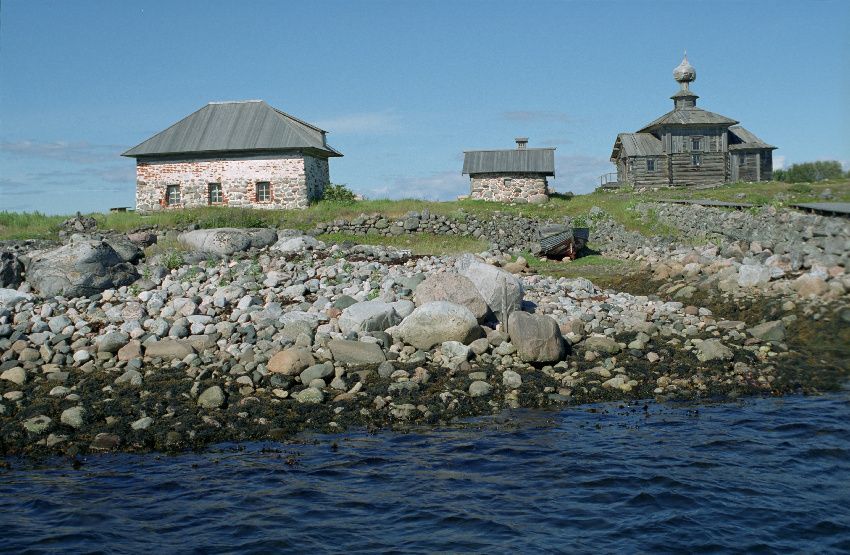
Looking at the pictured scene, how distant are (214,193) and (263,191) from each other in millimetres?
2520

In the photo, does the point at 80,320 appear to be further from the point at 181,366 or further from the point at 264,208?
the point at 264,208

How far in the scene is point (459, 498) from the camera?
820cm

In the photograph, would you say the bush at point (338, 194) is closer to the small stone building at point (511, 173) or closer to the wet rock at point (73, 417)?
the small stone building at point (511, 173)

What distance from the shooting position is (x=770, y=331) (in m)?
14.0

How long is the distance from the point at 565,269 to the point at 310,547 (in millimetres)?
17994

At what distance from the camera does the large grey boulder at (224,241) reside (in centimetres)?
2238

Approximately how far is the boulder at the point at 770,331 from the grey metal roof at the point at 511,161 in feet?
91.9

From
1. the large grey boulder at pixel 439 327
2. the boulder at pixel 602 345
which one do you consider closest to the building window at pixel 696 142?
the boulder at pixel 602 345

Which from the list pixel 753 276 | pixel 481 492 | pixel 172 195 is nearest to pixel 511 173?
pixel 172 195

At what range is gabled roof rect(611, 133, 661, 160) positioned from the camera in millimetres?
47769

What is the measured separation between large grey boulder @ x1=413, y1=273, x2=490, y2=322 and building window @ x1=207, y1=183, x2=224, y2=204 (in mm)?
22508

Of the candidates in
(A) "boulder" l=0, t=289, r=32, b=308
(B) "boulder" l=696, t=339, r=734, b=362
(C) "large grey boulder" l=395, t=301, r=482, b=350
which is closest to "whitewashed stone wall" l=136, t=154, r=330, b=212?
(A) "boulder" l=0, t=289, r=32, b=308

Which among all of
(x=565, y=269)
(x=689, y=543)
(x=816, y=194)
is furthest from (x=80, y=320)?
(x=816, y=194)

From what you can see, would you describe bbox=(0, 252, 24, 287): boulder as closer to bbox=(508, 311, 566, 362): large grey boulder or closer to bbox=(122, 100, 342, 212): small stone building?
bbox=(508, 311, 566, 362): large grey boulder
